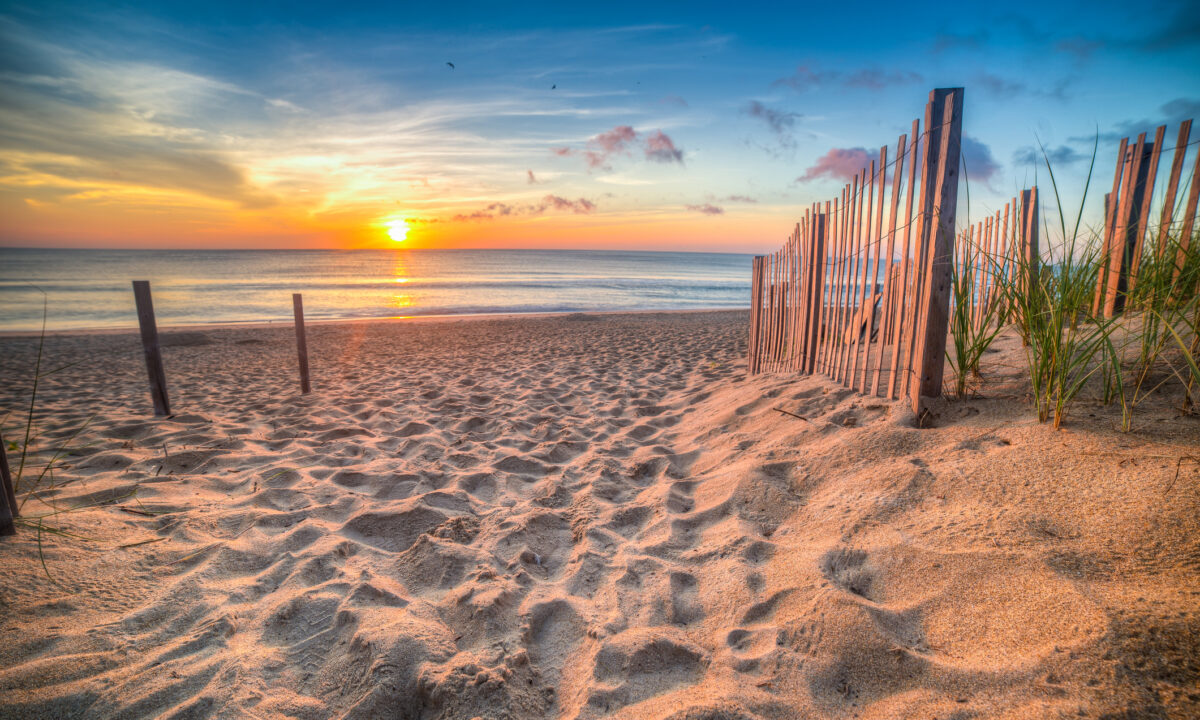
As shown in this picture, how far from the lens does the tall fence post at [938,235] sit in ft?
8.79

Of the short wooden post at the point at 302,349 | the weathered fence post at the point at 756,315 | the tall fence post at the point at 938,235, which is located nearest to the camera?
the tall fence post at the point at 938,235

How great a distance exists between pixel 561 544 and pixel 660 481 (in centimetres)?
86

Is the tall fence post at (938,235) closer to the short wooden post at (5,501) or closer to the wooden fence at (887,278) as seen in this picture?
the wooden fence at (887,278)

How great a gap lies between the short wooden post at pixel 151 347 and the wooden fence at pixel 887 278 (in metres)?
5.62

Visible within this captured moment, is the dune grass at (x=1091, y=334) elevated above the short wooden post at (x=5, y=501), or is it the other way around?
the dune grass at (x=1091, y=334)

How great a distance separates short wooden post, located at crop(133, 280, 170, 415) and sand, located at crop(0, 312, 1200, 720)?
2.56 ft

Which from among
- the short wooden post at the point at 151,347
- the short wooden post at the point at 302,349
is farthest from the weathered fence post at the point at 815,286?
the short wooden post at the point at 151,347

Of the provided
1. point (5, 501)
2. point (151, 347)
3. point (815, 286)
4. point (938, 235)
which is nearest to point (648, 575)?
point (938, 235)

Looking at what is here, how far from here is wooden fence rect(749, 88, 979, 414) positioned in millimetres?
2744

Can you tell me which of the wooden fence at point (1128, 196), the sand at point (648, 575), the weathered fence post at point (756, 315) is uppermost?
the wooden fence at point (1128, 196)

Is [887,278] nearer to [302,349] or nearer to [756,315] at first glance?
[756,315]

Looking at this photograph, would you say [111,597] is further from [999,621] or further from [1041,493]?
[1041,493]

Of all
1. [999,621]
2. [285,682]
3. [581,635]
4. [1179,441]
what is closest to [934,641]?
[999,621]

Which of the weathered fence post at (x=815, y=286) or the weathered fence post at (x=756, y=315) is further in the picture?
the weathered fence post at (x=756, y=315)
